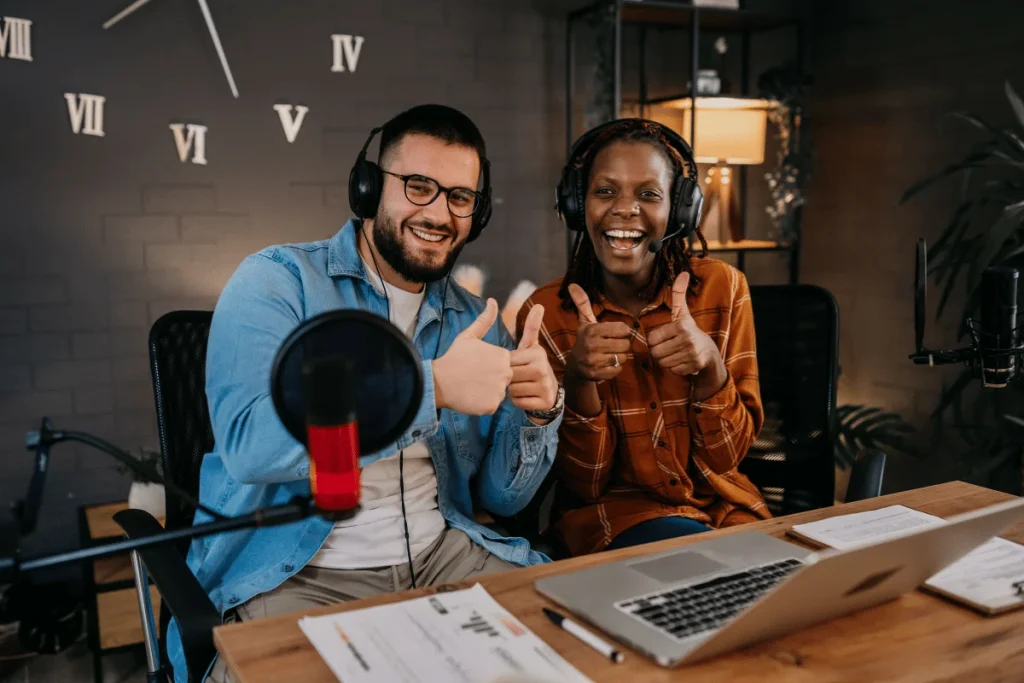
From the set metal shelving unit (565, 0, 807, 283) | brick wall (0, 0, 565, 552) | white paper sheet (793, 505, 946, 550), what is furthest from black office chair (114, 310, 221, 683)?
metal shelving unit (565, 0, 807, 283)

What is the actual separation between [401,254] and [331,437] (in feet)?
3.43

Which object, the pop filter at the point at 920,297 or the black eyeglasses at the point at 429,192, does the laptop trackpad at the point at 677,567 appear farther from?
the black eyeglasses at the point at 429,192

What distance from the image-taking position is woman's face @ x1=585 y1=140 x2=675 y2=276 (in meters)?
1.76

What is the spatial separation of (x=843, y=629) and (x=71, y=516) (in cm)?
268

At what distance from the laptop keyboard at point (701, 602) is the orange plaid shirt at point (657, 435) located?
587 millimetres

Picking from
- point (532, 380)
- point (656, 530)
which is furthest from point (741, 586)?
point (656, 530)

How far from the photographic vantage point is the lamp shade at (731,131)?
11.2 ft

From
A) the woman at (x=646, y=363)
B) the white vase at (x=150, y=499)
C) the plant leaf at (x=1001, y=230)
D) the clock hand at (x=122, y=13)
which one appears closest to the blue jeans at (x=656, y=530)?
the woman at (x=646, y=363)

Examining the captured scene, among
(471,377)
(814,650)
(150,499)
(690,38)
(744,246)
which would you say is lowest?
(150,499)

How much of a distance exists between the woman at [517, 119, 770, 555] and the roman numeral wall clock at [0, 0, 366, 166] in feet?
5.35

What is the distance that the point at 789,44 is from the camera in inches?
153

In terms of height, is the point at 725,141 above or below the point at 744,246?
above

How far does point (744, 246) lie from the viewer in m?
3.55

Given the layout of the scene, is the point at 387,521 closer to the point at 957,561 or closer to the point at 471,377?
the point at 471,377
